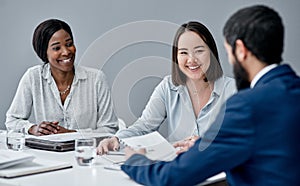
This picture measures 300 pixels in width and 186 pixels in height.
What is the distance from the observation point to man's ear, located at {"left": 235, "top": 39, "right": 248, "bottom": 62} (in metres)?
1.43

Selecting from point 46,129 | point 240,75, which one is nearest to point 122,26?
point 46,129

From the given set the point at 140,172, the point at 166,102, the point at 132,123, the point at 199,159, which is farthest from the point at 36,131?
the point at 199,159

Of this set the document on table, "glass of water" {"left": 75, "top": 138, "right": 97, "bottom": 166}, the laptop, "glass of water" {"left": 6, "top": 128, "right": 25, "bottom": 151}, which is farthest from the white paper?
the document on table

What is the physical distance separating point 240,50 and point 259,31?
0.08 meters

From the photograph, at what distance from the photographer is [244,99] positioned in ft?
4.43

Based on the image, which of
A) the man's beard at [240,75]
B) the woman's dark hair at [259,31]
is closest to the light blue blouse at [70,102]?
the man's beard at [240,75]

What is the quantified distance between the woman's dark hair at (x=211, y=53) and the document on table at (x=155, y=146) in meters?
0.69

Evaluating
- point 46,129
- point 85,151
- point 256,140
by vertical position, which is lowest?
point 46,129

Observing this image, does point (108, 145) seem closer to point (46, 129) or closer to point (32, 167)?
point (32, 167)

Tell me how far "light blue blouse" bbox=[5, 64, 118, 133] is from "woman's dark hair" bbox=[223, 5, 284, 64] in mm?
1554

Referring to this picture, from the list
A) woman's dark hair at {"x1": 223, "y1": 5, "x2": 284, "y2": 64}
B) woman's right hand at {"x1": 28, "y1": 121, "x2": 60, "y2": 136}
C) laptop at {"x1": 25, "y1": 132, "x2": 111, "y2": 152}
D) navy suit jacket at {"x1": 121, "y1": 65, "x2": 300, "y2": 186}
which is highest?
woman's dark hair at {"x1": 223, "y1": 5, "x2": 284, "y2": 64}

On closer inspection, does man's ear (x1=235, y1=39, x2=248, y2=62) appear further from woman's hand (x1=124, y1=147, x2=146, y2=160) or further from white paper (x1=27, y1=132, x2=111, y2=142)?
white paper (x1=27, y1=132, x2=111, y2=142)

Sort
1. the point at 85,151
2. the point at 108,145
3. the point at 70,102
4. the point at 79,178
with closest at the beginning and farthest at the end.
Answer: the point at 79,178
the point at 85,151
the point at 108,145
the point at 70,102

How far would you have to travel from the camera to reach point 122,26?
10.0ft
